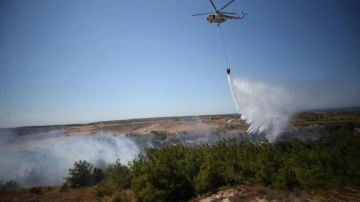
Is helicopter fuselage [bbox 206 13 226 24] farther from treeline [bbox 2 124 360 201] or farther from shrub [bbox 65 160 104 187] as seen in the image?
shrub [bbox 65 160 104 187]

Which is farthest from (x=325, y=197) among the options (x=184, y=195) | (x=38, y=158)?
(x=38, y=158)

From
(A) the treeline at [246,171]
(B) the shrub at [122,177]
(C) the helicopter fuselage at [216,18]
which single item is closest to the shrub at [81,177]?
(B) the shrub at [122,177]

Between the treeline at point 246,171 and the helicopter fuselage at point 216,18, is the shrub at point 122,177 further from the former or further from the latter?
the helicopter fuselage at point 216,18

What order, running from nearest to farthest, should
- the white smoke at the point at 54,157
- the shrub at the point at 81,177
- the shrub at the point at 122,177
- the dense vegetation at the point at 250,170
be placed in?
the dense vegetation at the point at 250,170, the shrub at the point at 122,177, the shrub at the point at 81,177, the white smoke at the point at 54,157

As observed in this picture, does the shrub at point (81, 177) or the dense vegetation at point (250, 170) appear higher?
the dense vegetation at point (250, 170)

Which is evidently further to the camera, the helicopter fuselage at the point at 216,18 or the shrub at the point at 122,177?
the shrub at the point at 122,177

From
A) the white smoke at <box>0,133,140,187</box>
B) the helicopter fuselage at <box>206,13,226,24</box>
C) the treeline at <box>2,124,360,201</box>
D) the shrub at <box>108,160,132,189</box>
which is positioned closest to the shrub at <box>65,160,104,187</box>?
the shrub at <box>108,160,132,189</box>

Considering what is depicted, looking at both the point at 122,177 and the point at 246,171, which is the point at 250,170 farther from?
the point at 122,177

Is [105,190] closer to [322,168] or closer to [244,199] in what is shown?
[244,199]
